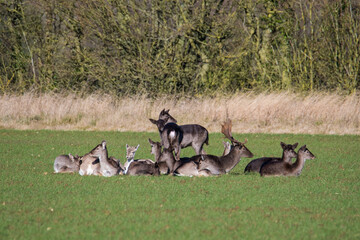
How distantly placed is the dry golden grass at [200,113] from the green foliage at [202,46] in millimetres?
2350

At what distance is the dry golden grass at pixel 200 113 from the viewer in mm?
22406

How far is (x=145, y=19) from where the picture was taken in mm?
27109

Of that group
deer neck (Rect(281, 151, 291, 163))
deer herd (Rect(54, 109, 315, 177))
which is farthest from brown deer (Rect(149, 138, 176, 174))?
deer neck (Rect(281, 151, 291, 163))

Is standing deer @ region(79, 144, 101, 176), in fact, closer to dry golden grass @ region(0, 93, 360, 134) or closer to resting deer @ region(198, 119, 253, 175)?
resting deer @ region(198, 119, 253, 175)

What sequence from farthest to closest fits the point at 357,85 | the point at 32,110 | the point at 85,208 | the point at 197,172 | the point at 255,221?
the point at 357,85 < the point at 32,110 < the point at 197,172 < the point at 85,208 < the point at 255,221

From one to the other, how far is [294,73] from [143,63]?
7.14 metres

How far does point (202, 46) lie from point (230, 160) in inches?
629

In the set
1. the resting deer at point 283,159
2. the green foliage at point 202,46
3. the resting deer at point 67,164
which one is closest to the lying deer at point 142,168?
the resting deer at point 67,164

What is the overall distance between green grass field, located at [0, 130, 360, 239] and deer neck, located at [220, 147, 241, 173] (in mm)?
421

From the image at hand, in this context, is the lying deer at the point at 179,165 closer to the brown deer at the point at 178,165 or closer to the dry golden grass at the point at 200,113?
the brown deer at the point at 178,165

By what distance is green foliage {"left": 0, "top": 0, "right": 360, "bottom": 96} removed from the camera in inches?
1052

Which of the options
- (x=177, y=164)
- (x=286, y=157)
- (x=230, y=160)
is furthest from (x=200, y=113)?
(x=286, y=157)

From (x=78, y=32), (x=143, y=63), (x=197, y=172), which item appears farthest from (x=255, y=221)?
(x=78, y=32)

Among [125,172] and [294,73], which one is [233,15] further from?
[125,172]
